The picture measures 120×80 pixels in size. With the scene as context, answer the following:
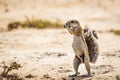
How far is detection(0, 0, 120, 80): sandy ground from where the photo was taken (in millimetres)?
10492

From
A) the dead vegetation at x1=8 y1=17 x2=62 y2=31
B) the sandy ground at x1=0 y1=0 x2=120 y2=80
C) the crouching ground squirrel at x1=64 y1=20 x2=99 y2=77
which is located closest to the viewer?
the crouching ground squirrel at x1=64 y1=20 x2=99 y2=77

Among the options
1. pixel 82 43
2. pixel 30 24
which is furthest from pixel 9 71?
pixel 30 24

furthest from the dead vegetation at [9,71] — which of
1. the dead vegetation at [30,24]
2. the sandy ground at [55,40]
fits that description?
the dead vegetation at [30,24]

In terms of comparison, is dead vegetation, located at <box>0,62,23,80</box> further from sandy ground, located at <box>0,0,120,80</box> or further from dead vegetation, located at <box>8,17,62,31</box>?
dead vegetation, located at <box>8,17,62,31</box>

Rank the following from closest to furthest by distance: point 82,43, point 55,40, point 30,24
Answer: point 82,43, point 55,40, point 30,24

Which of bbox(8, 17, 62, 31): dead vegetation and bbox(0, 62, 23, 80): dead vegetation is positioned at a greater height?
bbox(8, 17, 62, 31): dead vegetation

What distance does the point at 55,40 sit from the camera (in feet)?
48.5

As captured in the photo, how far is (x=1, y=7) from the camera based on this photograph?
70.8 ft

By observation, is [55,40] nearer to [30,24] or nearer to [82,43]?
[30,24]

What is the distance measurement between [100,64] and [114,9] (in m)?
11.0

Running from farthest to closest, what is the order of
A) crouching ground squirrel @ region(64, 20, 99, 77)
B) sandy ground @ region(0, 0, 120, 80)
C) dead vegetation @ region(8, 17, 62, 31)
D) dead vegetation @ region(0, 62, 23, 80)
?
1. dead vegetation @ region(8, 17, 62, 31)
2. sandy ground @ region(0, 0, 120, 80)
3. dead vegetation @ region(0, 62, 23, 80)
4. crouching ground squirrel @ region(64, 20, 99, 77)

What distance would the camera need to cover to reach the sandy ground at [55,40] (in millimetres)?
10492

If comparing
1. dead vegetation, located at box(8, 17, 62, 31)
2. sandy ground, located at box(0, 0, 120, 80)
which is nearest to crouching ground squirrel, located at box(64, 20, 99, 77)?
sandy ground, located at box(0, 0, 120, 80)

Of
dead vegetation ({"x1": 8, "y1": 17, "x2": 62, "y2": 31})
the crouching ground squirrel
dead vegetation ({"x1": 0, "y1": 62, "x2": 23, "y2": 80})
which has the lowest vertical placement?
dead vegetation ({"x1": 0, "y1": 62, "x2": 23, "y2": 80})
